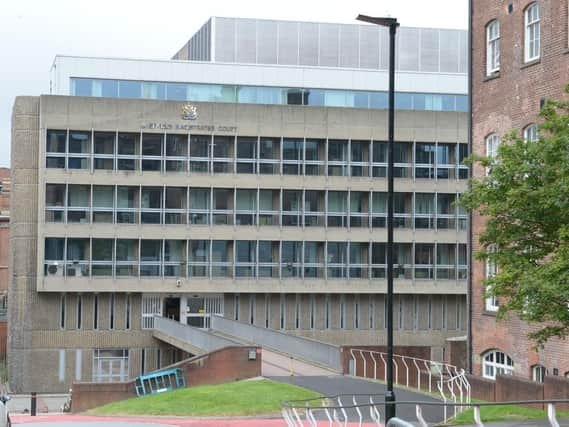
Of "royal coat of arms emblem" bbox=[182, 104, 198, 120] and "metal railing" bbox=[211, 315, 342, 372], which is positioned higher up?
"royal coat of arms emblem" bbox=[182, 104, 198, 120]

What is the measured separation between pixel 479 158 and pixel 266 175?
119ft

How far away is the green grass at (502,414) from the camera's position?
2239 centimetres

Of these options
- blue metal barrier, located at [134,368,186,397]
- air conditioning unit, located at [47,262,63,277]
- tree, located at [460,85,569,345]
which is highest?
tree, located at [460,85,569,345]

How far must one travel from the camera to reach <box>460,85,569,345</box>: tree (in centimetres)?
1977

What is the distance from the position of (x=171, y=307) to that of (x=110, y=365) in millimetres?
4668

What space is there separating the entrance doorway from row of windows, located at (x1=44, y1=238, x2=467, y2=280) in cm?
174

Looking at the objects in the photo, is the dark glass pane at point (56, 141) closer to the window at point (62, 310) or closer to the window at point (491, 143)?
the window at point (62, 310)

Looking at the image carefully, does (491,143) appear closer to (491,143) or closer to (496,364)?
(491,143)

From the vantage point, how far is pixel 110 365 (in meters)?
57.9

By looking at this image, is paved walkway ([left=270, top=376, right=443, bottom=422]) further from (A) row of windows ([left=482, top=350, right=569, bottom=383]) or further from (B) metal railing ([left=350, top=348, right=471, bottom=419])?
(A) row of windows ([left=482, top=350, right=569, bottom=383])

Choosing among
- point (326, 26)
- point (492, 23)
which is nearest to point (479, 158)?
point (492, 23)

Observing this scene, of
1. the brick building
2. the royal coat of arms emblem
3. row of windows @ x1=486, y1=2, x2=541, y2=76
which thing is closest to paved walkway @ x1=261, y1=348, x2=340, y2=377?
the brick building

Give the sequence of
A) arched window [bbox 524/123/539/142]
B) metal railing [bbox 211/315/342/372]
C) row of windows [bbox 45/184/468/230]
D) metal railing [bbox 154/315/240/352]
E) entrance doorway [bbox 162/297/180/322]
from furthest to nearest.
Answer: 1. entrance doorway [bbox 162/297/180/322]
2. row of windows [bbox 45/184/468/230]
3. metal railing [bbox 154/315/240/352]
4. metal railing [bbox 211/315/342/372]
5. arched window [bbox 524/123/539/142]

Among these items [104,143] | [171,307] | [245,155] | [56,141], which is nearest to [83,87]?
[104,143]
